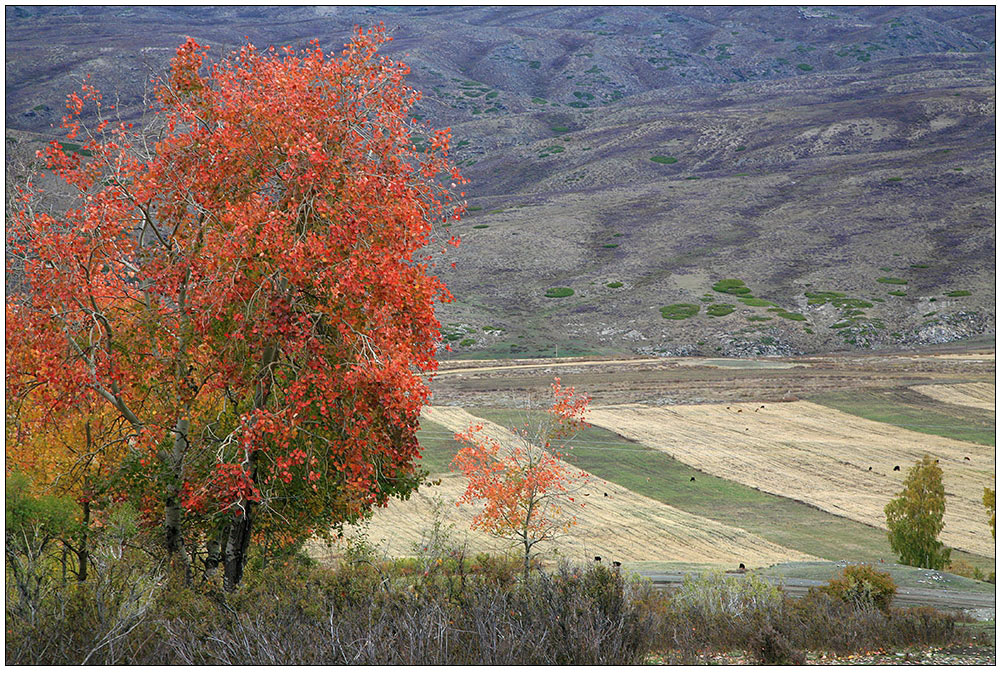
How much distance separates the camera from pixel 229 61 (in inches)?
492

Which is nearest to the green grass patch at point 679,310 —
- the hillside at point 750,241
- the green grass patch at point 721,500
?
the hillside at point 750,241

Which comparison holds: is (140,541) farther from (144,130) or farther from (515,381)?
(515,381)

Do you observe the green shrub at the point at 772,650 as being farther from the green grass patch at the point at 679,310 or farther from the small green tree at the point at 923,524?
the green grass patch at the point at 679,310

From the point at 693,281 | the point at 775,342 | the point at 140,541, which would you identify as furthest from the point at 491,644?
the point at 693,281

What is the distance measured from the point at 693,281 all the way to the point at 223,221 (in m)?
102

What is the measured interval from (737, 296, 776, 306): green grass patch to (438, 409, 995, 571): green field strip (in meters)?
53.1

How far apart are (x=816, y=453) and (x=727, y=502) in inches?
403

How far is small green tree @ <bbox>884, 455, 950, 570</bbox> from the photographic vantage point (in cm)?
3000

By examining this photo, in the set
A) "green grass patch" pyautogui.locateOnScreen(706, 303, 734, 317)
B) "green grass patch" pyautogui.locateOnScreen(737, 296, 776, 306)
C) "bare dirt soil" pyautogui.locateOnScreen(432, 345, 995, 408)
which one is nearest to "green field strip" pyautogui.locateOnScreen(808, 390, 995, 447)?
"bare dirt soil" pyautogui.locateOnScreen(432, 345, 995, 408)

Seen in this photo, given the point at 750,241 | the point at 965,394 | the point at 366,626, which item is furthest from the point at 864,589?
the point at 750,241

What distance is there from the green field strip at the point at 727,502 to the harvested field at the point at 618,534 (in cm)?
120

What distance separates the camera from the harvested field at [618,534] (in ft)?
108

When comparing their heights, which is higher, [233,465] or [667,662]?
[233,465]

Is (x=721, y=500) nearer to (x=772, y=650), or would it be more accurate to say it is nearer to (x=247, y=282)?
(x=772, y=650)
